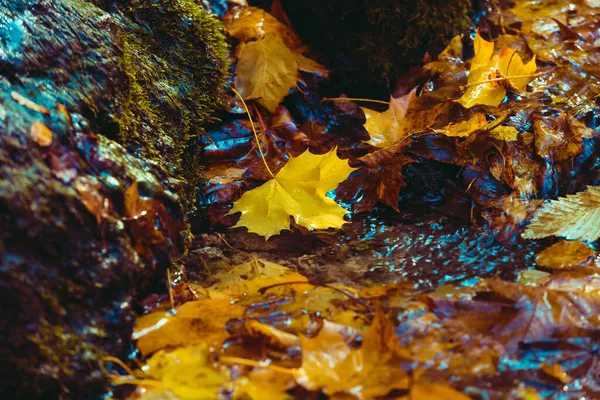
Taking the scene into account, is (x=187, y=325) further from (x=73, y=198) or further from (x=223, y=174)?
(x=223, y=174)

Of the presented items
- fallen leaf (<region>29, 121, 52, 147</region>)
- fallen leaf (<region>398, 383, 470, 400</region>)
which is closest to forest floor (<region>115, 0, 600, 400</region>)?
fallen leaf (<region>398, 383, 470, 400</region>)

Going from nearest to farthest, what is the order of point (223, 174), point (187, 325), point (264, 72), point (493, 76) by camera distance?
point (187, 325), point (223, 174), point (493, 76), point (264, 72)

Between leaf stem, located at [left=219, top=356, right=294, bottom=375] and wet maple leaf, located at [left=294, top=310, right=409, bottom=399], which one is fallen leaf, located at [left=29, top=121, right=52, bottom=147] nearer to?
leaf stem, located at [left=219, top=356, right=294, bottom=375]

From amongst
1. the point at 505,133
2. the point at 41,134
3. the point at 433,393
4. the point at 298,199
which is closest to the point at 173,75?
the point at 298,199

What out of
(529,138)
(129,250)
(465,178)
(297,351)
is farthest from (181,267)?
(529,138)

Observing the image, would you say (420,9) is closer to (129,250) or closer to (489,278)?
(489,278)
